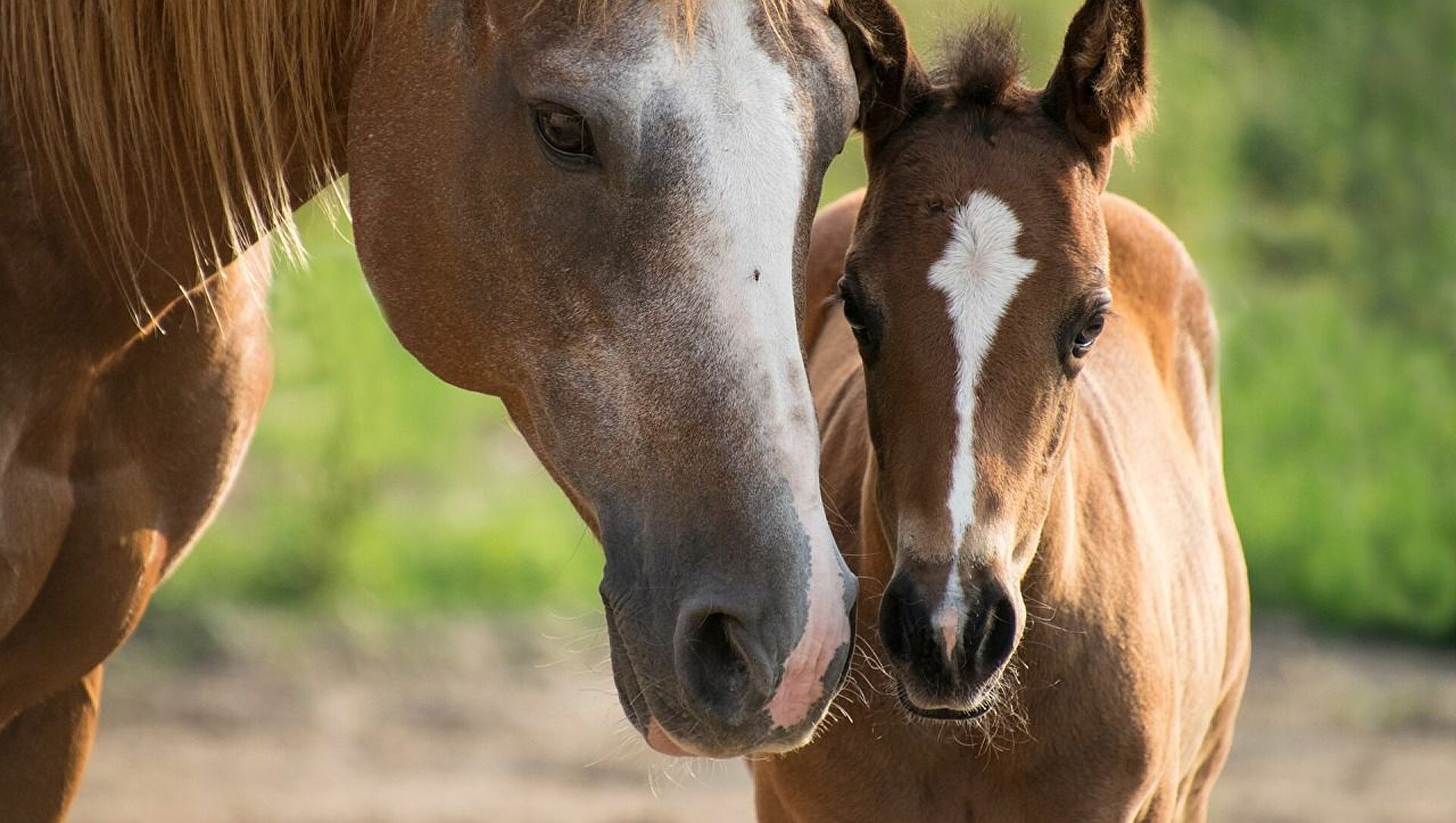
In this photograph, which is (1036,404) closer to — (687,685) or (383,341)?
(687,685)

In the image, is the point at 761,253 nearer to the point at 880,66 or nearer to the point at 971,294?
the point at 971,294

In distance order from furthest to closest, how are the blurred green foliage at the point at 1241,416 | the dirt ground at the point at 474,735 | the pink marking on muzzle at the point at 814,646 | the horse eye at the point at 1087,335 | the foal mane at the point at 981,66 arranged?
the blurred green foliage at the point at 1241,416, the dirt ground at the point at 474,735, the foal mane at the point at 981,66, the horse eye at the point at 1087,335, the pink marking on muzzle at the point at 814,646

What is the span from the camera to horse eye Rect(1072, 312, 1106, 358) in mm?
2336

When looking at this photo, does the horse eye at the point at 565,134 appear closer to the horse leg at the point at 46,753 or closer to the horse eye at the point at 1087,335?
the horse eye at the point at 1087,335

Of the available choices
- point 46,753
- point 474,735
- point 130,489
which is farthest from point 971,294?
point 474,735

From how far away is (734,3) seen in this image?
1.89 meters

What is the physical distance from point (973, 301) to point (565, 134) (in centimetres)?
67

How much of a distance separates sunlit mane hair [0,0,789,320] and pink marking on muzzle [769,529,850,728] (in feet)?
2.92

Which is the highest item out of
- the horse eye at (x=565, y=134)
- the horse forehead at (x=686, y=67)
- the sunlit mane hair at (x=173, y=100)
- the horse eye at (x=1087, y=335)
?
the horse forehead at (x=686, y=67)

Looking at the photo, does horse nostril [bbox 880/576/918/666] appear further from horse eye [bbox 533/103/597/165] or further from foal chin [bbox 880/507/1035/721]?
horse eye [bbox 533/103/597/165]

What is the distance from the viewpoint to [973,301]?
2260 millimetres

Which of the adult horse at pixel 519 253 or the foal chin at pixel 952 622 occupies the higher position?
the adult horse at pixel 519 253

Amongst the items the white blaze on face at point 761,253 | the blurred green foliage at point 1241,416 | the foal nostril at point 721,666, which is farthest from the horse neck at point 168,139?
the blurred green foliage at point 1241,416

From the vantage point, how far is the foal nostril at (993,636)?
214cm
